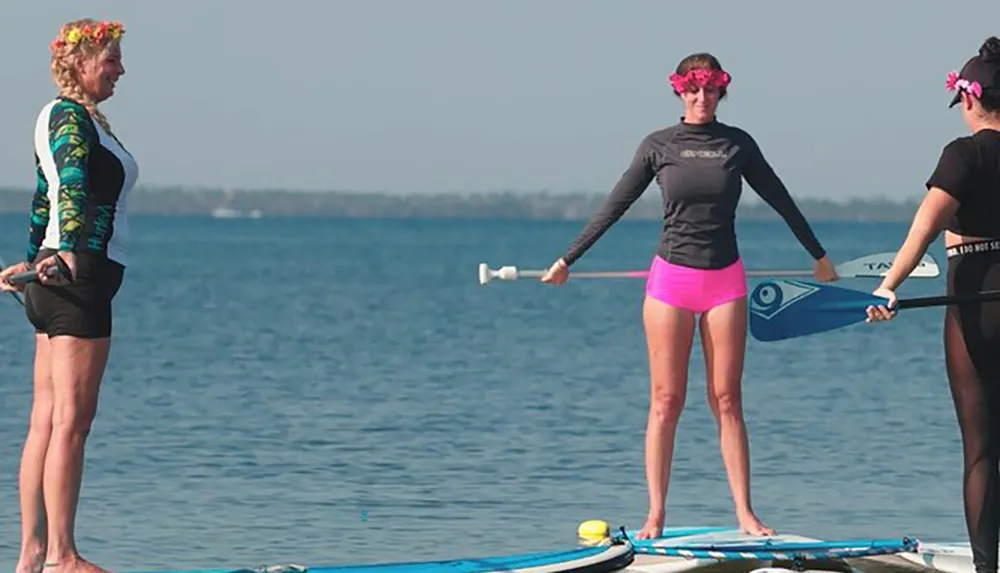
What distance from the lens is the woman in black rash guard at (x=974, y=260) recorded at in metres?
7.78

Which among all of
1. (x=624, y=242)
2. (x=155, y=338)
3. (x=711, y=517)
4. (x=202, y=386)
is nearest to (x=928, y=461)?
(x=711, y=517)

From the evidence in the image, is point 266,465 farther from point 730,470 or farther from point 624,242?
point 624,242

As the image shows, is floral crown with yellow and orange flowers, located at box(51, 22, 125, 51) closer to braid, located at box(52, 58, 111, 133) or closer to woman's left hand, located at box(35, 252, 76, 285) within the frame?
braid, located at box(52, 58, 111, 133)

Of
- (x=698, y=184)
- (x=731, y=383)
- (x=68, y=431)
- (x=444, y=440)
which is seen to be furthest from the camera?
(x=444, y=440)

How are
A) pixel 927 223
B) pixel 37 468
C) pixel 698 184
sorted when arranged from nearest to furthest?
pixel 927 223 < pixel 37 468 < pixel 698 184

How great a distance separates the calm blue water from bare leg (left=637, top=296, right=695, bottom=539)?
240 cm

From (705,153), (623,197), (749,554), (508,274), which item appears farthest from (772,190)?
(749,554)

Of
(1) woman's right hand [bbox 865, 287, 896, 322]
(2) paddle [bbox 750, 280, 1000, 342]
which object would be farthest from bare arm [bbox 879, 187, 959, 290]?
(2) paddle [bbox 750, 280, 1000, 342]

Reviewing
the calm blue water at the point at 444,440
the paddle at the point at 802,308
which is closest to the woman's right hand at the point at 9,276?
the paddle at the point at 802,308

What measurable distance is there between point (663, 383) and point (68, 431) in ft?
8.71

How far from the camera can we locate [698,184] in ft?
30.5

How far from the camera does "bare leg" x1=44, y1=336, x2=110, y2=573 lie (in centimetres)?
795

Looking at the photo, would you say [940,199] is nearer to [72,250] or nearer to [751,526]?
[751,526]

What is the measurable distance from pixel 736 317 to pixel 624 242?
4098 inches
